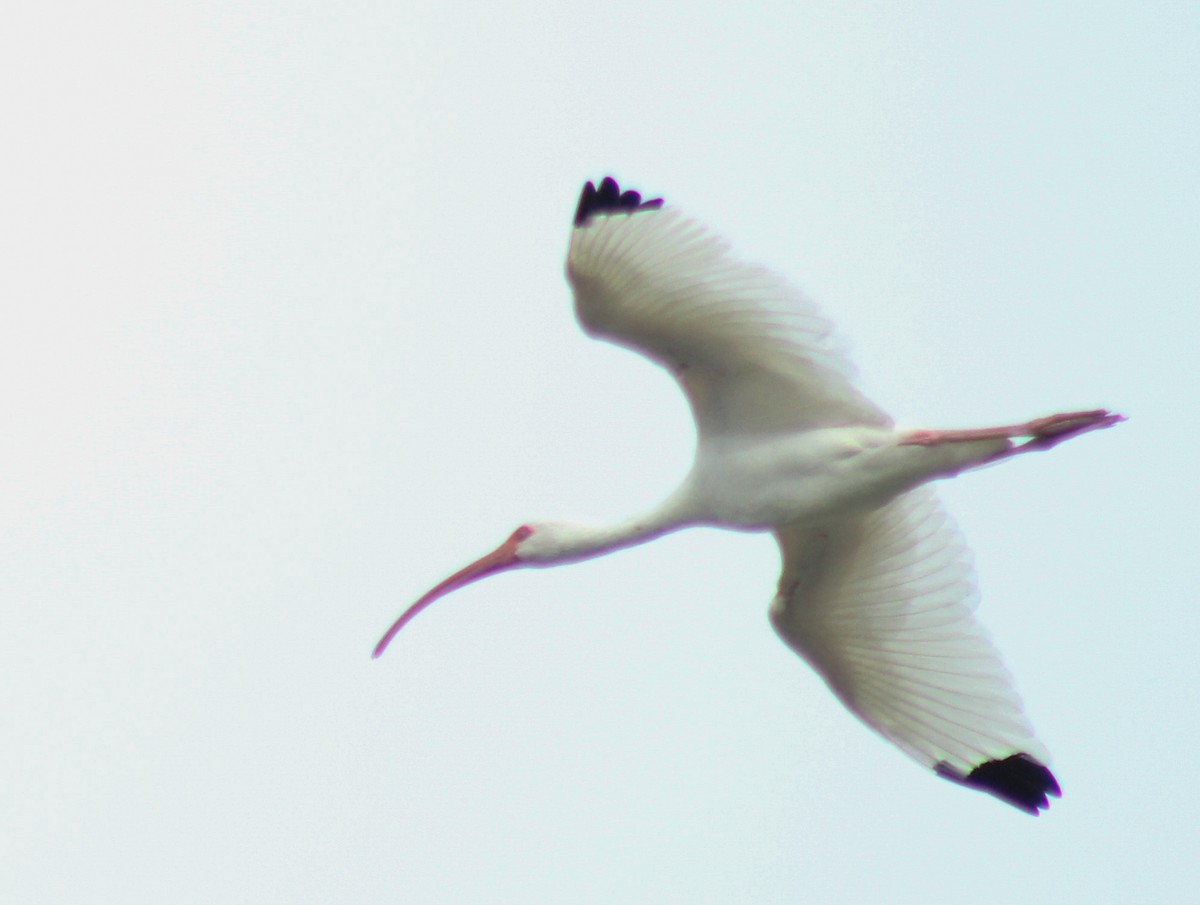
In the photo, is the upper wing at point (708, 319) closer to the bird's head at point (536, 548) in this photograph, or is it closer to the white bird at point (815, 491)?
the white bird at point (815, 491)

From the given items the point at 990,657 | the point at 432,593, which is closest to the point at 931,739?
the point at 990,657

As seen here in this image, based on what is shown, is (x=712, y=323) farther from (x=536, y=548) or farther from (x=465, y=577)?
(x=465, y=577)

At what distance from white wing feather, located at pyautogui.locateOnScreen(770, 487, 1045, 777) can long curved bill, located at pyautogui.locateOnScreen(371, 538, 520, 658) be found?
174 cm

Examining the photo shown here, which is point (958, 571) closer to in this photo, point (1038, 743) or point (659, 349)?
point (1038, 743)

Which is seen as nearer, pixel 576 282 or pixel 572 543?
pixel 576 282

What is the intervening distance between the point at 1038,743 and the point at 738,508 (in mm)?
2407

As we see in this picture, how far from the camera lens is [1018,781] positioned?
1253 centimetres

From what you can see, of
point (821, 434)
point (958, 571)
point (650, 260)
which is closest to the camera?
point (650, 260)

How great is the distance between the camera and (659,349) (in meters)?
11.8

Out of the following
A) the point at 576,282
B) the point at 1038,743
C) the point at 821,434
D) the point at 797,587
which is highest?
the point at 576,282

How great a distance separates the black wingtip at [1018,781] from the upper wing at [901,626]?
0.08 metres

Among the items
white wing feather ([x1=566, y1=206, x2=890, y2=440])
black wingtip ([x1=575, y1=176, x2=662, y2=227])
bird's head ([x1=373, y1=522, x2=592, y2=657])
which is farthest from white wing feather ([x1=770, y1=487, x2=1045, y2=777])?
black wingtip ([x1=575, y1=176, x2=662, y2=227])

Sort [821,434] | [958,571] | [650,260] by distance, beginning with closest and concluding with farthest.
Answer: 1. [650,260]
2. [821,434]
3. [958,571]

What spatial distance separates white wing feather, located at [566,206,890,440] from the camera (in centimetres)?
1107
